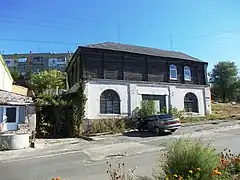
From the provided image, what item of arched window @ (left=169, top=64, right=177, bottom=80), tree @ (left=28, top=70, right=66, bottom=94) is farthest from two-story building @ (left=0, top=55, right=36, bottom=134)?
tree @ (left=28, top=70, right=66, bottom=94)

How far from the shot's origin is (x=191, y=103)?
28172mm

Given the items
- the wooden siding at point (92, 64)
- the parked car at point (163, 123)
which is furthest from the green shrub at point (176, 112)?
the wooden siding at point (92, 64)

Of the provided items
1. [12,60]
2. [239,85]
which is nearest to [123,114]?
[239,85]

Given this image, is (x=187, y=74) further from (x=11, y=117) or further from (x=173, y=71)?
(x=11, y=117)

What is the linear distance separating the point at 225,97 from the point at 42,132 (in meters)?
39.5

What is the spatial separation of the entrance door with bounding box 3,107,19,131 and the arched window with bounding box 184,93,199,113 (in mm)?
19104

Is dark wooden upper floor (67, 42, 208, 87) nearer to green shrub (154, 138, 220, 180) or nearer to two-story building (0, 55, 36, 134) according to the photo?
two-story building (0, 55, 36, 134)

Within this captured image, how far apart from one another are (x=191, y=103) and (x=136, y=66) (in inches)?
340

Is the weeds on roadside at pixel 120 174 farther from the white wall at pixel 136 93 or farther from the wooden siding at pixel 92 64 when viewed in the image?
the wooden siding at pixel 92 64

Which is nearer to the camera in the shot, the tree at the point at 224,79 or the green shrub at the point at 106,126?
the green shrub at the point at 106,126

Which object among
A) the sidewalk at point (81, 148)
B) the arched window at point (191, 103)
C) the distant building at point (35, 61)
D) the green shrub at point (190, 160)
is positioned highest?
the distant building at point (35, 61)

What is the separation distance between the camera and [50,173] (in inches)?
320

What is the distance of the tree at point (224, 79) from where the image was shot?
45.1 metres

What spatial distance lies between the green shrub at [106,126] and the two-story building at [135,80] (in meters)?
0.90
